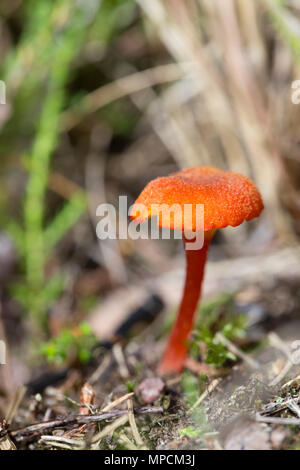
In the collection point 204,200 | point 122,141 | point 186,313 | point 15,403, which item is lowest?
point 15,403

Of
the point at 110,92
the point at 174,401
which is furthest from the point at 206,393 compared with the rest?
the point at 110,92

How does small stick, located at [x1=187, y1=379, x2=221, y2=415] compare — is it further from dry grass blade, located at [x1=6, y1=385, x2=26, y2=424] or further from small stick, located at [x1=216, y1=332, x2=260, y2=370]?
dry grass blade, located at [x1=6, y1=385, x2=26, y2=424]

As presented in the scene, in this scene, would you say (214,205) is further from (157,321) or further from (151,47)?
(151,47)

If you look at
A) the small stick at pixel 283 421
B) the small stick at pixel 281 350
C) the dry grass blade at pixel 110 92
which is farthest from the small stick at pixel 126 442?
the dry grass blade at pixel 110 92

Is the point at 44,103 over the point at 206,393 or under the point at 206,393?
over

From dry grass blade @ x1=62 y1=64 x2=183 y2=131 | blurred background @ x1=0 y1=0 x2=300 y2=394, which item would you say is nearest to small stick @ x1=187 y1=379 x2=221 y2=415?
blurred background @ x1=0 y1=0 x2=300 y2=394

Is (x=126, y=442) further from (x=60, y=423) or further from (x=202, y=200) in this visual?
(x=202, y=200)

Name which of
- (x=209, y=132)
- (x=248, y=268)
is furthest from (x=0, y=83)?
(x=248, y=268)
